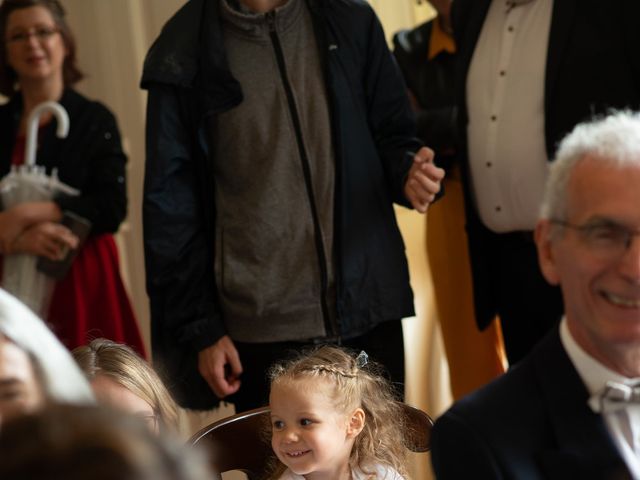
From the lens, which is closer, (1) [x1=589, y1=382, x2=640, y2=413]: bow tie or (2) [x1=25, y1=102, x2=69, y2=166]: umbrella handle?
(1) [x1=589, y1=382, x2=640, y2=413]: bow tie

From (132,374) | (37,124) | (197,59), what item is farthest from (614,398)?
(37,124)

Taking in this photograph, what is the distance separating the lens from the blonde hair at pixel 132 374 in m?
2.12

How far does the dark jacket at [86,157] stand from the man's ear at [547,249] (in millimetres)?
1713

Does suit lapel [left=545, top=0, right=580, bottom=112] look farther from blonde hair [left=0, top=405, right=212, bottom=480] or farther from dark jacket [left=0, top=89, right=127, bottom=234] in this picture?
blonde hair [left=0, top=405, right=212, bottom=480]

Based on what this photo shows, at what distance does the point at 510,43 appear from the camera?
2.83 m

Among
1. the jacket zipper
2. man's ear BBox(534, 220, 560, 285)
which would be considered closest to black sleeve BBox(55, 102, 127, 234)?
the jacket zipper

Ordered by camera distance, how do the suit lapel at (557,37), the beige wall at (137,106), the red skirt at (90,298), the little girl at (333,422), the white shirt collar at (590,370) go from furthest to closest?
the beige wall at (137,106)
the red skirt at (90,298)
the suit lapel at (557,37)
the little girl at (333,422)
the white shirt collar at (590,370)

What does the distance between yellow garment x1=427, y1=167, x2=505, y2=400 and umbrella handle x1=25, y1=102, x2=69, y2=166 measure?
3.83 ft

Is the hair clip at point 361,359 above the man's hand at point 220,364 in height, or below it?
above

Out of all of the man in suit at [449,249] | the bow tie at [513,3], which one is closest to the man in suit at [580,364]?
the bow tie at [513,3]

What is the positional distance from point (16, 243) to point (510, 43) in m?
1.50

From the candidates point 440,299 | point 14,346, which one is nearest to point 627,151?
point 14,346

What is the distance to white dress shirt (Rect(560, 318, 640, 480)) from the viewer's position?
58.2 inches

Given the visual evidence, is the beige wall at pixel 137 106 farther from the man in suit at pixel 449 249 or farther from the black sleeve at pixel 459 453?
the black sleeve at pixel 459 453
